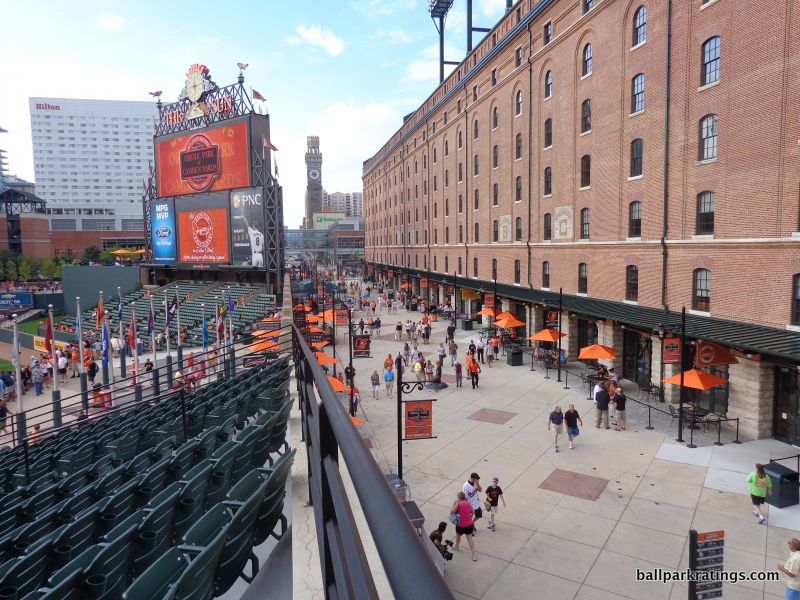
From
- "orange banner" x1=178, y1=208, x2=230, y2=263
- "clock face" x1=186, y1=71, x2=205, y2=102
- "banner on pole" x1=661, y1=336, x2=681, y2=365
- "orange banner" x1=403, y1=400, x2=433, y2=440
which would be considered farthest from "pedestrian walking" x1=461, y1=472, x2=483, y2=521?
"clock face" x1=186, y1=71, x2=205, y2=102

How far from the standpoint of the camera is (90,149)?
181 m

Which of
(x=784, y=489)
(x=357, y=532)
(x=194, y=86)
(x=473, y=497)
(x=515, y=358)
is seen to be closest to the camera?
(x=357, y=532)

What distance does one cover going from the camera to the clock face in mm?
56062

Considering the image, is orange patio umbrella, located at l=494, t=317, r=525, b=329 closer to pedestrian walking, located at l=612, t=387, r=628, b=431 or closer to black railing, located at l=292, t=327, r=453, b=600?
pedestrian walking, located at l=612, t=387, r=628, b=431

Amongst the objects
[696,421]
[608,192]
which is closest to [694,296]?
[696,421]

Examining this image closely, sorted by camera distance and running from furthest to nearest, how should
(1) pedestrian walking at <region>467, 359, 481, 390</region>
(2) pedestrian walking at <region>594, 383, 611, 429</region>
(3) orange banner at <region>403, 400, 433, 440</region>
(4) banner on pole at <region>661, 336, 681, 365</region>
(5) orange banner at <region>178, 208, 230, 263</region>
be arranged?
1. (5) orange banner at <region>178, 208, 230, 263</region>
2. (1) pedestrian walking at <region>467, 359, 481, 390</region>
3. (4) banner on pole at <region>661, 336, 681, 365</region>
4. (2) pedestrian walking at <region>594, 383, 611, 429</region>
5. (3) orange banner at <region>403, 400, 433, 440</region>

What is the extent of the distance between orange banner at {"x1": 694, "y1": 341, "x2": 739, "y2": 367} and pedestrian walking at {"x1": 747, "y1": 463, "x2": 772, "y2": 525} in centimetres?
647

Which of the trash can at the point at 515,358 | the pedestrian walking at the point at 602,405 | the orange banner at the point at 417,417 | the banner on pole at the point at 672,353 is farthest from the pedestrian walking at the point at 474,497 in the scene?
the trash can at the point at 515,358

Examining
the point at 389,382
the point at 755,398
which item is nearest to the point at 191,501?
the point at 755,398

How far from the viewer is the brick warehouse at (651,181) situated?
19.3 metres

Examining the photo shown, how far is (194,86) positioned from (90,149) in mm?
151778

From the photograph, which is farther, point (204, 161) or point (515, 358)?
point (204, 161)

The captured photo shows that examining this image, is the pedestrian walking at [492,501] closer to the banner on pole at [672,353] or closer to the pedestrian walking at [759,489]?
the pedestrian walking at [759,489]

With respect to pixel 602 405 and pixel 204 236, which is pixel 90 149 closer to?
pixel 204 236
